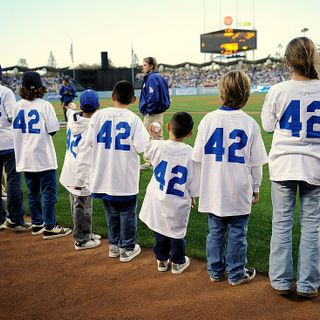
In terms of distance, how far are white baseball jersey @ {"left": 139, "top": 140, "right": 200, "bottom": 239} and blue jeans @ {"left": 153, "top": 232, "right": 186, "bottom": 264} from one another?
0.34ft

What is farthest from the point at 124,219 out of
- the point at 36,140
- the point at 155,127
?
the point at 36,140

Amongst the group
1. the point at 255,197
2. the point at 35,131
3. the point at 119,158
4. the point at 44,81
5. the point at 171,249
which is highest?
the point at 44,81

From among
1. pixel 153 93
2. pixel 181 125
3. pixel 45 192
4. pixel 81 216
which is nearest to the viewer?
pixel 181 125

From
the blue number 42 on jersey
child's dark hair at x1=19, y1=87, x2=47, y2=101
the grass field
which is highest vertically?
child's dark hair at x1=19, y1=87, x2=47, y2=101

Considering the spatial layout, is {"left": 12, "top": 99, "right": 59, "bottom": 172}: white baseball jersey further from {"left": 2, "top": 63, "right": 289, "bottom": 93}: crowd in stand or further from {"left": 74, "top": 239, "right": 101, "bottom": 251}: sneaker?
{"left": 2, "top": 63, "right": 289, "bottom": 93}: crowd in stand

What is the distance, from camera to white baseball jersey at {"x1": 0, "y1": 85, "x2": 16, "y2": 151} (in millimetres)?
4922

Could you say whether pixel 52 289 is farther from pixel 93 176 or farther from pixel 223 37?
pixel 223 37

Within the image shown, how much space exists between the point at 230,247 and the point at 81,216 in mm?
1738

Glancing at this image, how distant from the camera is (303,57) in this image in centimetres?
300

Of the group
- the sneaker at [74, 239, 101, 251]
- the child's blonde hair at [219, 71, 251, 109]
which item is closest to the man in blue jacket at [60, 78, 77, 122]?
the sneaker at [74, 239, 101, 251]

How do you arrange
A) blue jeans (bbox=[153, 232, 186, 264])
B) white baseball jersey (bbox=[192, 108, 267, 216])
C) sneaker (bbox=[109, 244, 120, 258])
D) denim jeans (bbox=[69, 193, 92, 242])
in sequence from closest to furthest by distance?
white baseball jersey (bbox=[192, 108, 267, 216]) → blue jeans (bbox=[153, 232, 186, 264]) → sneaker (bbox=[109, 244, 120, 258]) → denim jeans (bbox=[69, 193, 92, 242])

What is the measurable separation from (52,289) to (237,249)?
161 cm

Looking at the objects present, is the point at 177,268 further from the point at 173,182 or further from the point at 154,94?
the point at 154,94

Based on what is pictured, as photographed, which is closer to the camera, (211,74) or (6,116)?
(6,116)
